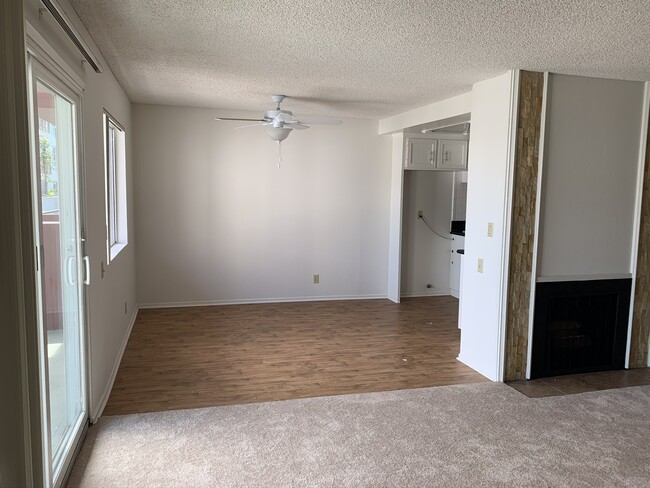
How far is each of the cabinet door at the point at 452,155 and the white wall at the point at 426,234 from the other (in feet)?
0.81

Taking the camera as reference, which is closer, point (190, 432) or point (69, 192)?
point (69, 192)

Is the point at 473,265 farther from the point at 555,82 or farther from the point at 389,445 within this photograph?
the point at 389,445

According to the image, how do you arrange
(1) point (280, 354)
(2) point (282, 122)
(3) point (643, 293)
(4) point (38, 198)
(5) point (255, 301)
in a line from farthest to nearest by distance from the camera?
(5) point (255, 301) → (2) point (282, 122) → (1) point (280, 354) → (3) point (643, 293) → (4) point (38, 198)

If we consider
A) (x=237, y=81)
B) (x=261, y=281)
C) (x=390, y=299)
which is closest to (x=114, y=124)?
(x=237, y=81)

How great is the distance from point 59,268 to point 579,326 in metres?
3.82

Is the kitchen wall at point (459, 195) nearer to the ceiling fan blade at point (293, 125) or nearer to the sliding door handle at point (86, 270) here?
the ceiling fan blade at point (293, 125)

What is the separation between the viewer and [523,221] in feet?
12.6

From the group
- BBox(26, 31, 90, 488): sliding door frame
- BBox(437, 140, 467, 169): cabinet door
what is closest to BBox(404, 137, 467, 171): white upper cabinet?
BBox(437, 140, 467, 169): cabinet door

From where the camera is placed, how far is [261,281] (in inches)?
255

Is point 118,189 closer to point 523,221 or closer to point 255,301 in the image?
point 255,301

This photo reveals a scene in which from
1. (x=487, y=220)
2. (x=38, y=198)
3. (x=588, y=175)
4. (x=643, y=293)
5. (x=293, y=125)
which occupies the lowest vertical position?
(x=643, y=293)

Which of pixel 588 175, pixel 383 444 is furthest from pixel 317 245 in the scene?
pixel 383 444

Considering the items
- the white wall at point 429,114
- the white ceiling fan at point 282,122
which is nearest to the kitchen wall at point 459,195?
the white wall at point 429,114

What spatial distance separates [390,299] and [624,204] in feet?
10.8
